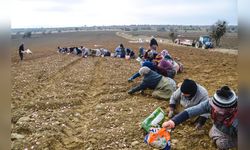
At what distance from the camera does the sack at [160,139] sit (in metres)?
4.77

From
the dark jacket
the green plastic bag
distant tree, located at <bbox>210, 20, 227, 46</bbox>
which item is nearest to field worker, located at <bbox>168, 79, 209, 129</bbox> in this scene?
the green plastic bag

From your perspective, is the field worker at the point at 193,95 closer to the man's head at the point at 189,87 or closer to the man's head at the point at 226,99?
the man's head at the point at 189,87

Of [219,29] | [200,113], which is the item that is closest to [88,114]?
[200,113]

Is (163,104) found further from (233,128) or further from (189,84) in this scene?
(233,128)

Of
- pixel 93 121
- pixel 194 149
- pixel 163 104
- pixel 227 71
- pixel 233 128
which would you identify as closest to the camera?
pixel 233 128

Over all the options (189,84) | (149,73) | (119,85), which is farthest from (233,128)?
(119,85)

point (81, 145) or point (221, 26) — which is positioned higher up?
point (221, 26)

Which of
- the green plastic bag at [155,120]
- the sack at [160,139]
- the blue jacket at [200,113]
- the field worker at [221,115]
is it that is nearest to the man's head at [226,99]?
the field worker at [221,115]

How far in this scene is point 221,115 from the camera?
4.59 meters

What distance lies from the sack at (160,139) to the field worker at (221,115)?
33 centimetres

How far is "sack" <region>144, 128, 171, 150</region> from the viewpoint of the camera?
4.77 metres

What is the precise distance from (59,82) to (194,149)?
7867mm
